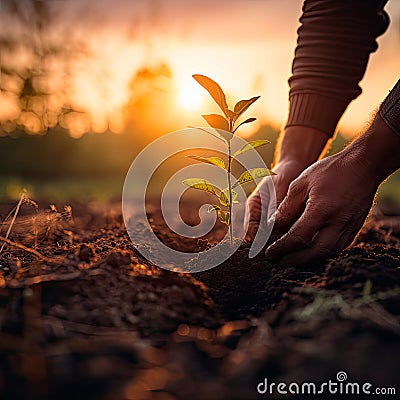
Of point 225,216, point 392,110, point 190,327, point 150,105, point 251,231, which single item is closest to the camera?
point 190,327

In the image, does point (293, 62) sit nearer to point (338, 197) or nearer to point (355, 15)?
point (355, 15)

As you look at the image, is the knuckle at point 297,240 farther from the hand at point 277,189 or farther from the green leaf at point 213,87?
the green leaf at point 213,87

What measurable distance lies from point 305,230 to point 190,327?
605 millimetres

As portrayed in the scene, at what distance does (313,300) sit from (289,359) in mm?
320

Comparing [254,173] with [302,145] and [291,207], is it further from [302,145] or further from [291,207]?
[302,145]

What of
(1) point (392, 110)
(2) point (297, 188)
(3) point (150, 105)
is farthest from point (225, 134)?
(3) point (150, 105)

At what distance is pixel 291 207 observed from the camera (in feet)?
5.68

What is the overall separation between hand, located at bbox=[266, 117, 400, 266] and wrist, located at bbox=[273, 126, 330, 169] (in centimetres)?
53

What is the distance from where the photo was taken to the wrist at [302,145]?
2.17 metres

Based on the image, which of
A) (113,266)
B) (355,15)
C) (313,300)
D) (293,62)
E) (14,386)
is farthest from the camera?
(293,62)

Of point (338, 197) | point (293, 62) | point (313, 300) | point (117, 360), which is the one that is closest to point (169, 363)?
point (117, 360)

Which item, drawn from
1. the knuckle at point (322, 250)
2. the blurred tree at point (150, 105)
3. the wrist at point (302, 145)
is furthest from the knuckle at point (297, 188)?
the blurred tree at point (150, 105)

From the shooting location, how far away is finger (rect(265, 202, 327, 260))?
1.56 meters

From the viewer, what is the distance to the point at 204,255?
5.84ft
